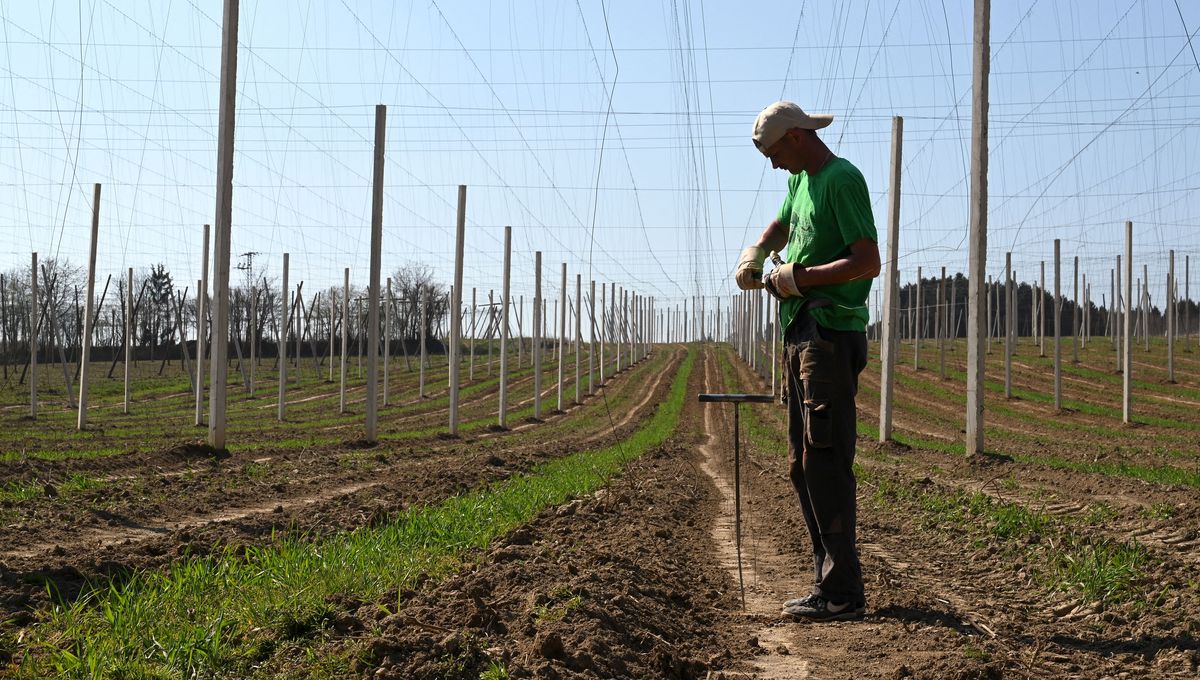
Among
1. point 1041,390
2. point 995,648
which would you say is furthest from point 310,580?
point 1041,390

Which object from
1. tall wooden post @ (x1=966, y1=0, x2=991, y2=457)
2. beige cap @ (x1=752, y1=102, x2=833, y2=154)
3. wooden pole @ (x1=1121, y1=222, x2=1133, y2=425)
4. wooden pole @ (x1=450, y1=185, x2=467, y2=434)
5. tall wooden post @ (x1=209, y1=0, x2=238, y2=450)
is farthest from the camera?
wooden pole @ (x1=450, y1=185, x2=467, y2=434)

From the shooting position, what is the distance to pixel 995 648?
4445 mm

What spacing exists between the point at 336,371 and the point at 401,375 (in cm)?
413

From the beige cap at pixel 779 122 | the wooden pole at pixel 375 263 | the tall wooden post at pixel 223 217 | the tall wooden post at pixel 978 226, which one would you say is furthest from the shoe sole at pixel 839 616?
the wooden pole at pixel 375 263

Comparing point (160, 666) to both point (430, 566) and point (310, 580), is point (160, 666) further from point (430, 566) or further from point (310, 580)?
point (430, 566)

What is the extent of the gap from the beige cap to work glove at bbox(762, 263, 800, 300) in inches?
24.5

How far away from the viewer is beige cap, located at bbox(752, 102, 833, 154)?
17.2 ft

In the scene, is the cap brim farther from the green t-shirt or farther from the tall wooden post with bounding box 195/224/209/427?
the tall wooden post with bounding box 195/224/209/427

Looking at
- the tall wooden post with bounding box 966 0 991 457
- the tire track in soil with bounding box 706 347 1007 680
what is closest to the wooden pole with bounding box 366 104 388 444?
the tall wooden post with bounding box 966 0 991 457

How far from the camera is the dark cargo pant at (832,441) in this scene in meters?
5.14

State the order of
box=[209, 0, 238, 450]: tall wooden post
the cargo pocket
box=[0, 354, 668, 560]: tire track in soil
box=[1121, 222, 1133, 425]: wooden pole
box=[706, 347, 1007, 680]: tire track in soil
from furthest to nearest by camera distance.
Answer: box=[1121, 222, 1133, 425]: wooden pole
box=[209, 0, 238, 450]: tall wooden post
box=[0, 354, 668, 560]: tire track in soil
the cargo pocket
box=[706, 347, 1007, 680]: tire track in soil

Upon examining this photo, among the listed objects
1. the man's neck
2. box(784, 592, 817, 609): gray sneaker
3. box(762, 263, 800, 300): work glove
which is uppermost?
the man's neck

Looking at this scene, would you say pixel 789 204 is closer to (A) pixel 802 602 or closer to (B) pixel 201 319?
(A) pixel 802 602

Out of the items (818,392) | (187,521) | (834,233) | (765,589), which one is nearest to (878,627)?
(818,392)
